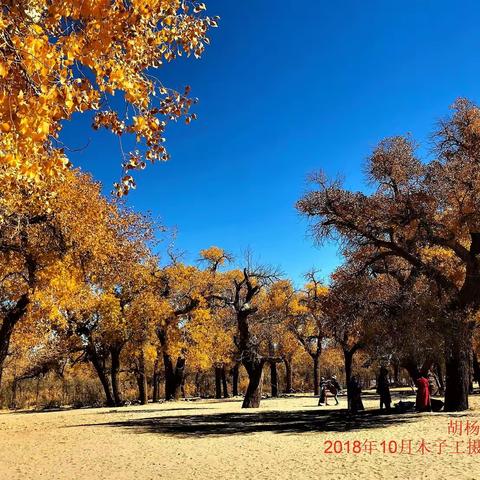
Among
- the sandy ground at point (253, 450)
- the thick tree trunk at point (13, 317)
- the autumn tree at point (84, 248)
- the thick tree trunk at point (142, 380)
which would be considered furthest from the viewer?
the thick tree trunk at point (142, 380)

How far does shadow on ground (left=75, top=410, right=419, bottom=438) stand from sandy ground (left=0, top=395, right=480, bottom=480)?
38 mm

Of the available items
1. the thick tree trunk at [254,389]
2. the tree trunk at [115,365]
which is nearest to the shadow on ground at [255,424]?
the thick tree trunk at [254,389]

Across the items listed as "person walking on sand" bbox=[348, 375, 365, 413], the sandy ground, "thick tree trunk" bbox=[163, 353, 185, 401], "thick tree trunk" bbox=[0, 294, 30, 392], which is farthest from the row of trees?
"thick tree trunk" bbox=[163, 353, 185, 401]

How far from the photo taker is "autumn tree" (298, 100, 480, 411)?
55.4ft

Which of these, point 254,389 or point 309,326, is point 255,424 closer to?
point 254,389

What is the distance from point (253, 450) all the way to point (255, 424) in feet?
19.7

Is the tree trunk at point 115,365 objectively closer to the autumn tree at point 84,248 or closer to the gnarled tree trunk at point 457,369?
the autumn tree at point 84,248

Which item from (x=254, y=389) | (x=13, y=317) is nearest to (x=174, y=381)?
(x=254, y=389)

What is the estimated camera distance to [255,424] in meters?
17.6

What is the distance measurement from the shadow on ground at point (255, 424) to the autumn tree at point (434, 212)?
3488 millimetres

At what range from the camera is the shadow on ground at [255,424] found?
51.0 ft

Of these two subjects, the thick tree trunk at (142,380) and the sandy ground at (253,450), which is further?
the thick tree trunk at (142,380)

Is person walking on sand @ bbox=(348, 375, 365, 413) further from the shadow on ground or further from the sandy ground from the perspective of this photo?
the sandy ground

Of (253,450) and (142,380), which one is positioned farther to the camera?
(142,380)
